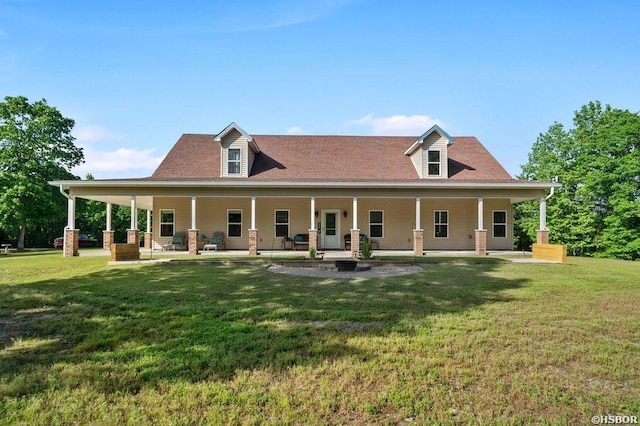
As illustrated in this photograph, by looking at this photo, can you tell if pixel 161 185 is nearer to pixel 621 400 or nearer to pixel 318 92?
pixel 318 92

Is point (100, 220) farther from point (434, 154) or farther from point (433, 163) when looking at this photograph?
point (434, 154)

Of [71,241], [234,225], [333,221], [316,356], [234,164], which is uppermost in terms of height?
[234,164]

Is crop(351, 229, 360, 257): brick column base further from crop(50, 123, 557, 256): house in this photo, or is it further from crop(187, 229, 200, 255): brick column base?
crop(187, 229, 200, 255): brick column base

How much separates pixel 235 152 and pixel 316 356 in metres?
16.4

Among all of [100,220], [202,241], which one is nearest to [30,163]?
[100,220]

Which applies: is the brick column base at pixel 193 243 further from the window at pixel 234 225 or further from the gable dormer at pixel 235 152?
the gable dormer at pixel 235 152

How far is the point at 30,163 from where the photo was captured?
2694 cm

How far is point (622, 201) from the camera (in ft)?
82.4

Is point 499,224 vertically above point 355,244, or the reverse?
point 499,224

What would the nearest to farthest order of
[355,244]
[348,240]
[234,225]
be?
[355,244] < [348,240] < [234,225]

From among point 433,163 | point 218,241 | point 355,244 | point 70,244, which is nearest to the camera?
point 70,244

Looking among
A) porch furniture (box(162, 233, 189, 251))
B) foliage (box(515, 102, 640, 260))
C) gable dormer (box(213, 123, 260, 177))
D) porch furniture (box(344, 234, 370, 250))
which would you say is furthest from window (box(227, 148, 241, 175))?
foliage (box(515, 102, 640, 260))

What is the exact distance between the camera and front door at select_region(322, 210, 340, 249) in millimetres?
19984

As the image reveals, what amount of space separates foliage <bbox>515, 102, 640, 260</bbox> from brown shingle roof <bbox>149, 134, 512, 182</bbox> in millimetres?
10987
